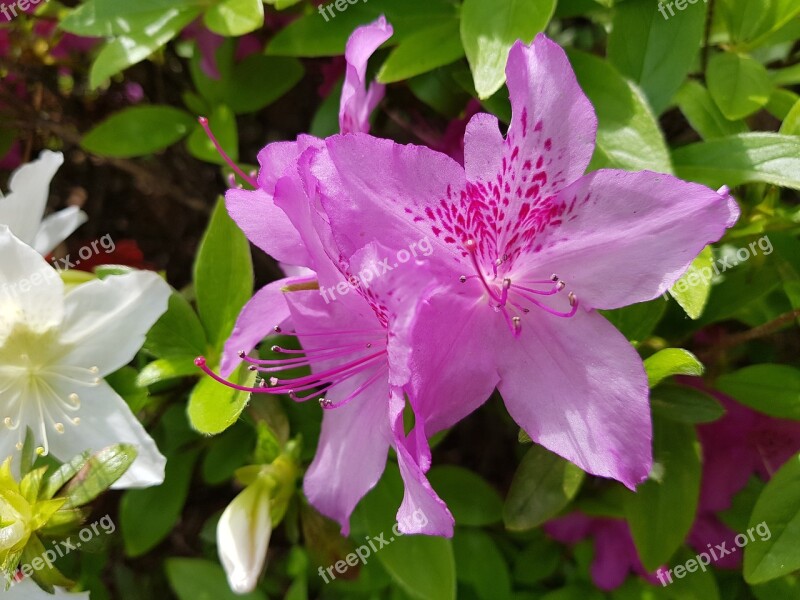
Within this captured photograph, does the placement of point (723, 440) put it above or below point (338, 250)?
below

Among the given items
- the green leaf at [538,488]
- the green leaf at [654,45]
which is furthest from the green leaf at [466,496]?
the green leaf at [654,45]

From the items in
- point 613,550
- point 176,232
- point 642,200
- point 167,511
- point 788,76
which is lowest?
point 613,550

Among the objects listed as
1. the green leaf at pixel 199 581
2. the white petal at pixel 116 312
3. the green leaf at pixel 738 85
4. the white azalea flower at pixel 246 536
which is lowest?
the green leaf at pixel 199 581

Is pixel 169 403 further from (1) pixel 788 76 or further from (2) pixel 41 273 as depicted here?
(1) pixel 788 76

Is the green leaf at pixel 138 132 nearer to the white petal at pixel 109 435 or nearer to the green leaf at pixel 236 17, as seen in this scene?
the green leaf at pixel 236 17

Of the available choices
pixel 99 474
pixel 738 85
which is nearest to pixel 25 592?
pixel 99 474

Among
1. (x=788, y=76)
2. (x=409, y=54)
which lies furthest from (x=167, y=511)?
(x=788, y=76)

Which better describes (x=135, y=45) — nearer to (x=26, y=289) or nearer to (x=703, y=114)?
(x=26, y=289)
